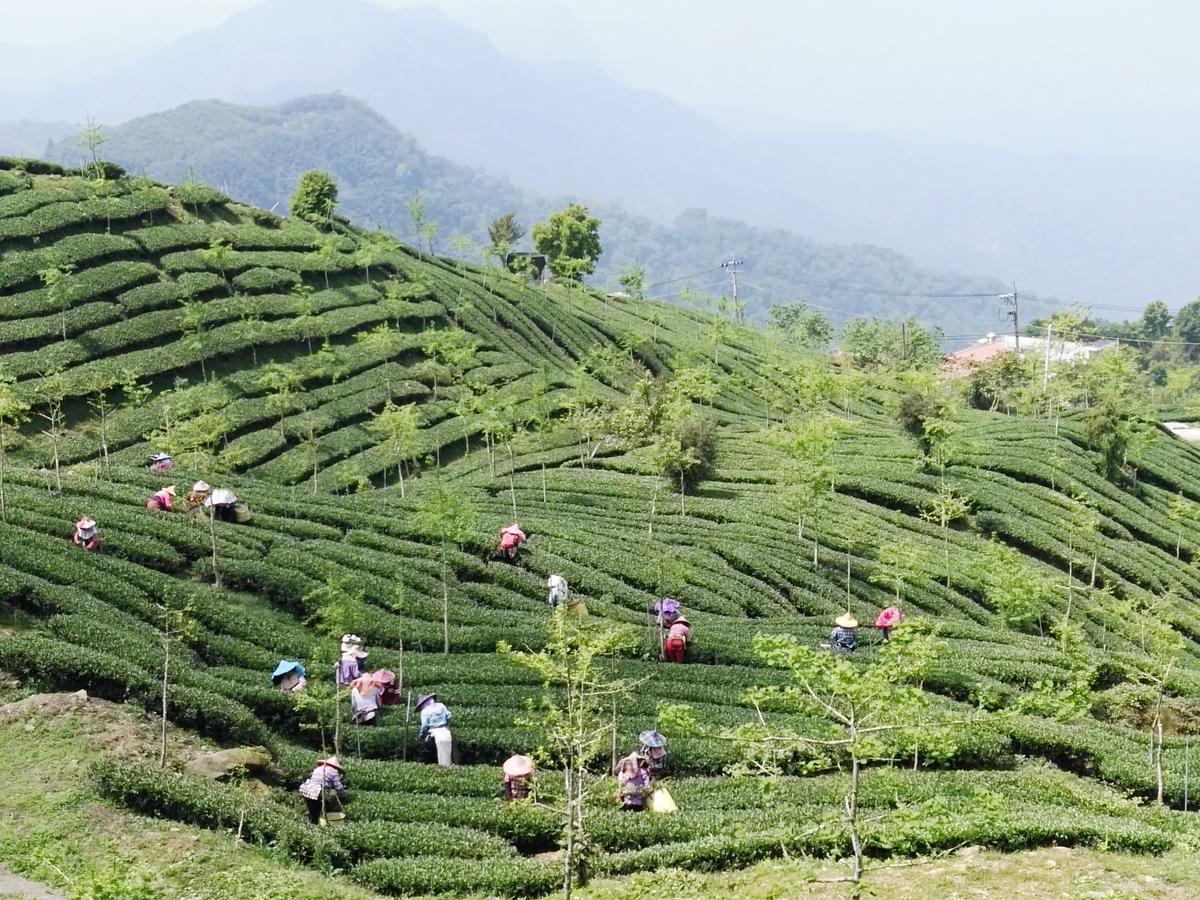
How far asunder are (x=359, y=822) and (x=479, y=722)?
4.84 meters

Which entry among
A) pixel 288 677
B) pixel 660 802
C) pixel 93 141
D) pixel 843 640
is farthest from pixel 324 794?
pixel 93 141

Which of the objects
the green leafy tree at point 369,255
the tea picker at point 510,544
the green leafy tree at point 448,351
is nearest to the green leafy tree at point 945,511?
the tea picker at point 510,544

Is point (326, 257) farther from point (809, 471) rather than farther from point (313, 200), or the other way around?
point (809, 471)

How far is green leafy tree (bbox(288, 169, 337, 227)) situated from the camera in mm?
74938

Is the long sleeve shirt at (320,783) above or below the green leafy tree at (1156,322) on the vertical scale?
below

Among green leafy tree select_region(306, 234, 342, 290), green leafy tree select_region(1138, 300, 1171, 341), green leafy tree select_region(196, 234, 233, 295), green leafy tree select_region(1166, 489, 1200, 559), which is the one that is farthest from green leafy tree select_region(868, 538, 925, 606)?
green leafy tree select_region(1138, 300, 1171, 341)

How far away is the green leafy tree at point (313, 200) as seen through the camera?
74938mm

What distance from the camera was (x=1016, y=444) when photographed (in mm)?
57656

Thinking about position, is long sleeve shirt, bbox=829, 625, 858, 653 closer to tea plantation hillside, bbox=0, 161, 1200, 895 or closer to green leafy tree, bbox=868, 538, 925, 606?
tea plantation hillside, bbox=0, 161, 1200, 895

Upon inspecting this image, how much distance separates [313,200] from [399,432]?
132 feet

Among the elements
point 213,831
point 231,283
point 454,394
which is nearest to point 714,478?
point 454,394

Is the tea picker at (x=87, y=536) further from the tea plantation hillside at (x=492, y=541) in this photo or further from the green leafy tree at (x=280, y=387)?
the green leafy tree at (x=280, y=387)

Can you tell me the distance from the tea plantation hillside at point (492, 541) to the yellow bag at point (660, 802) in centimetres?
77

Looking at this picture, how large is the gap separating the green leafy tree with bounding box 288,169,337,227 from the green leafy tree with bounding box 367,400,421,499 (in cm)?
2759
